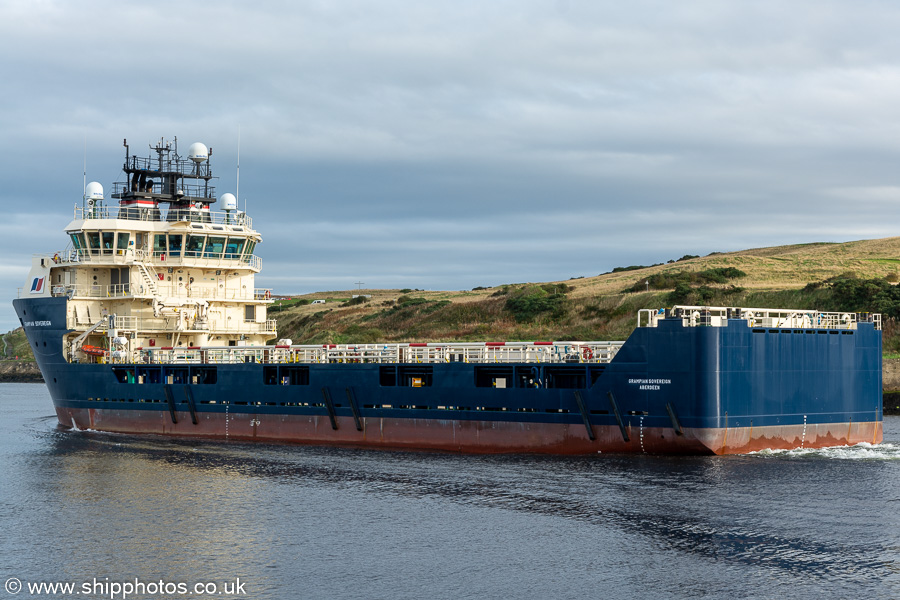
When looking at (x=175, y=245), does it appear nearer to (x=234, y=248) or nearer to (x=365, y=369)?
(x=234, y=248)

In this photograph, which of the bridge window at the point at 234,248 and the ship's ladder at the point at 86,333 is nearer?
the ship's ladder at the point at 86,333

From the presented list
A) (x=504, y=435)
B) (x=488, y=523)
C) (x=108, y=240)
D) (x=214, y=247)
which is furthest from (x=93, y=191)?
(x=488, y=523)

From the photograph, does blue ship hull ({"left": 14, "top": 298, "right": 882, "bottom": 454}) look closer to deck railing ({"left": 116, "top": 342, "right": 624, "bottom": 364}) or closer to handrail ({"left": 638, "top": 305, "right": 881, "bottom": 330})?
handrail ({"left": 638, "top": 305, "right": 881, "bottom": 330})

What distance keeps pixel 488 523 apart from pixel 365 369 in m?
16.1

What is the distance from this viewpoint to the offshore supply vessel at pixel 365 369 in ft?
117

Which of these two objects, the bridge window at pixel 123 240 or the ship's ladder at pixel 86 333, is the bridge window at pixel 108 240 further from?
the ship's ladder at pixel 86 333

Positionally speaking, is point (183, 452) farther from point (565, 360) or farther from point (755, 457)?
point (755, 457)

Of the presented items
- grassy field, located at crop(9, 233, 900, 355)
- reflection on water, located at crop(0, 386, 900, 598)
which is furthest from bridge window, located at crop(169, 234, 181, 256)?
grassy field, located at crop(9, 233, 900, 355)

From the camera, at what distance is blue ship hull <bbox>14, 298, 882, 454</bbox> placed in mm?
35281

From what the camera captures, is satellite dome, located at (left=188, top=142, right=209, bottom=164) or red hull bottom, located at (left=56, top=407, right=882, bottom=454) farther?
satellite dome, located at (left=188, top=142, right=209, bottom=164)

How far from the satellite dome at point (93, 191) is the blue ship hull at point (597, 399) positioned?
12636mm

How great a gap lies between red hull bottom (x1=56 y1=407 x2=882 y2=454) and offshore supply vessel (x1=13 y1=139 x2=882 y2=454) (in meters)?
0.06

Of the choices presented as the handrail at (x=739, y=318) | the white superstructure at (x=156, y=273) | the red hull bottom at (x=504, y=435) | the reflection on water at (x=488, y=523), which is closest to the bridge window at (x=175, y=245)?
the white superstructure at (x=156, y=273)

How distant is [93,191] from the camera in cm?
5425
